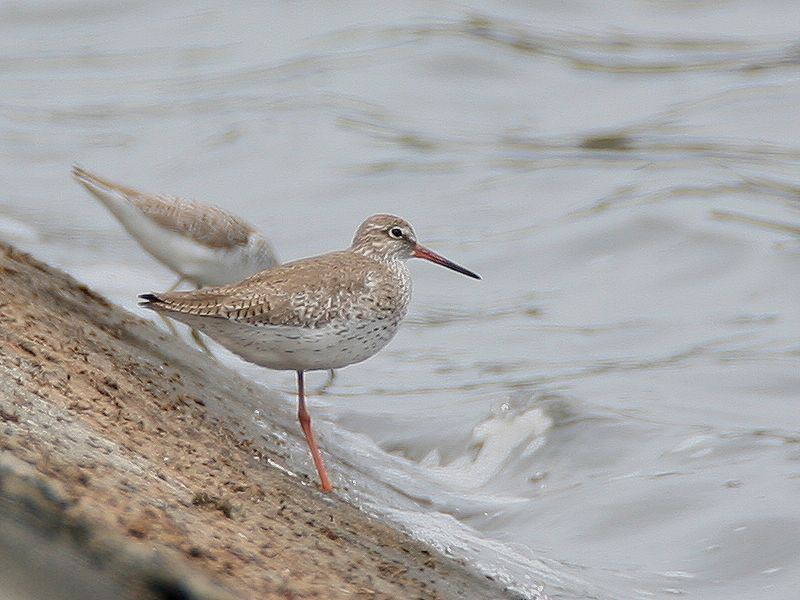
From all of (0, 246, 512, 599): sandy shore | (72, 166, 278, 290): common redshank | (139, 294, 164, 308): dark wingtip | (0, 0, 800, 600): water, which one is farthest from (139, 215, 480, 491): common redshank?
(72, 166, 278, 290): common redshank

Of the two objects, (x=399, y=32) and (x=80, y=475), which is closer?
(x=80, y=475)

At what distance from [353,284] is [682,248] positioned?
5.59m

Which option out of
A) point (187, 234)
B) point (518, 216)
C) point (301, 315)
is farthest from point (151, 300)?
point (518, 216)

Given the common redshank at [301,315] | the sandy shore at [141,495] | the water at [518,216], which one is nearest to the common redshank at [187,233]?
the water at [518,216]

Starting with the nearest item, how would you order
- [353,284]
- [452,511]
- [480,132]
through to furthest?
[353,284] → [452,511] → [480,132]

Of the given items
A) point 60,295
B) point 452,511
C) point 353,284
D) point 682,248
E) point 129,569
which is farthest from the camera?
point 682,248

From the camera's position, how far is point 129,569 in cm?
348

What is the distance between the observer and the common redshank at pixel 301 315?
5.58 meters

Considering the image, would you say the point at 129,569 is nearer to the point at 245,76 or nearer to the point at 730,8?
the point at 245,76

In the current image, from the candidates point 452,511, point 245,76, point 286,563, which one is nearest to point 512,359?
point 452,511

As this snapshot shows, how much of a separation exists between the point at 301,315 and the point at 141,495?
6.44 ft

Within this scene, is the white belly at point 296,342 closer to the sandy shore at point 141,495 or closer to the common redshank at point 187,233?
the sandy shore at point 141,495

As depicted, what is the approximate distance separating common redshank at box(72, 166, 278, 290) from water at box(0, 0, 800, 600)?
0.72 m

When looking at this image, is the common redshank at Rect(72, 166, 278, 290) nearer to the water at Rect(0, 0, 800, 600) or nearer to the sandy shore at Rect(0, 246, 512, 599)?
the water at Rect(0, 0, 800, 600)
